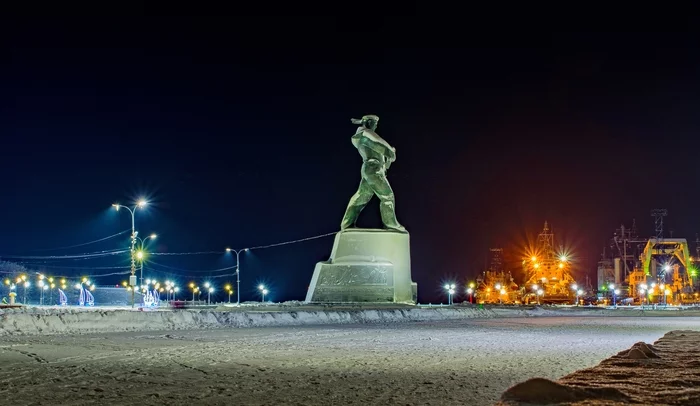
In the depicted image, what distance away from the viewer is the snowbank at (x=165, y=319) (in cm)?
2080

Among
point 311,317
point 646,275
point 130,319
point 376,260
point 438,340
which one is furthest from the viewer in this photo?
point 646,275

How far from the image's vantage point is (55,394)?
26.8ft

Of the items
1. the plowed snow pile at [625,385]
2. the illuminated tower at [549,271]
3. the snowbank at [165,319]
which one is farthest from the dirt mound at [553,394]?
the illuminated tower at [549,271]

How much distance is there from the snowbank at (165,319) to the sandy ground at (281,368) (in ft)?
10.1

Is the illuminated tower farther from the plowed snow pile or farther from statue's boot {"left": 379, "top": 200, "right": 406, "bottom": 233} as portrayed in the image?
the plowed snow pile

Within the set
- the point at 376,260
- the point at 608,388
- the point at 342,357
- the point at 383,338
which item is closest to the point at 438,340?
the point at 383,338

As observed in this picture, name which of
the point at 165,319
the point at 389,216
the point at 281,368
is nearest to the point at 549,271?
the point at 389,216

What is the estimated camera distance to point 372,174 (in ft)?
125

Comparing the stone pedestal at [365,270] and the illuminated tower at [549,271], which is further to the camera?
the illuminated tower at [549,271]

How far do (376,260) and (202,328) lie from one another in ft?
49.8

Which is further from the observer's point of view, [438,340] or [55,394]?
[438,340]

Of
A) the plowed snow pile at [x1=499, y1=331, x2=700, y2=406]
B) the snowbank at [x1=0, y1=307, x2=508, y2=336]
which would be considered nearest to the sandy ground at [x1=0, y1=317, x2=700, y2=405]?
the plowed snow pile at [x1=499, y1=331, x2=700, y2=406]

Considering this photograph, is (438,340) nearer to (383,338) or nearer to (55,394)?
(383,338)

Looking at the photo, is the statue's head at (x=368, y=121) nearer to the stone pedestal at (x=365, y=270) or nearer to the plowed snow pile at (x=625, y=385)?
the stone pedestal at (x=365, y=270)
